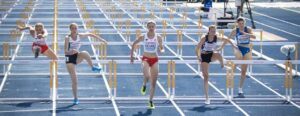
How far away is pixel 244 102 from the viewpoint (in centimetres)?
1811

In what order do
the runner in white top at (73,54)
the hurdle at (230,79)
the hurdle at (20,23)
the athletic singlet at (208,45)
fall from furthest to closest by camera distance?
the hurdle at (20,23) < the hurdle at (230,79) < the athletic singlet at (208,45) < the runner in white top at (73,54)

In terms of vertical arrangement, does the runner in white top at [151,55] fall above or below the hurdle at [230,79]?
above

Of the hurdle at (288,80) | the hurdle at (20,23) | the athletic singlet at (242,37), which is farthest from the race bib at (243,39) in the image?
the hurdle at (20,23)

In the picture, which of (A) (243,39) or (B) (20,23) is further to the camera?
(B) (20,23)

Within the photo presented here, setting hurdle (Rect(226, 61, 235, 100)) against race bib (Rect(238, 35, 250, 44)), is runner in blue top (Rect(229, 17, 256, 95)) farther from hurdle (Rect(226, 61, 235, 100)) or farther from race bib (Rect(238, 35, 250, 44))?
hurdle (Rect(226, 61, 235, 100))

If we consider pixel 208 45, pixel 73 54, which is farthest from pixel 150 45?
pixel 73 54

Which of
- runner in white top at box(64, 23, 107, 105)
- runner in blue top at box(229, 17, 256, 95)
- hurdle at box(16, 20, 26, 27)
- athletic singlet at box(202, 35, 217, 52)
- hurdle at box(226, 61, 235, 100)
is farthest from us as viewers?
hurdle at box(16, 20, 26, 27)

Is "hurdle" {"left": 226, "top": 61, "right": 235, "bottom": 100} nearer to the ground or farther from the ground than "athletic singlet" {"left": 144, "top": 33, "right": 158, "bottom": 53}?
nearer to the ground

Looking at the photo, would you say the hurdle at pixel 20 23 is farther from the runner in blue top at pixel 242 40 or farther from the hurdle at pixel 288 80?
the hurdle at pixel 288 80

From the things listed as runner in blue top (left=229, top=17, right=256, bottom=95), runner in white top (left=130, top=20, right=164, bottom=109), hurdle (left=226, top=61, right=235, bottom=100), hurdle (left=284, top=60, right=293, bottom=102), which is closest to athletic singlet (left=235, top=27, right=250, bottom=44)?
runner in blue top (left=229, top=17, right=256, bottom=95)

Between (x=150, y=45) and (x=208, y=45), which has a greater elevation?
(x=150, y=45)

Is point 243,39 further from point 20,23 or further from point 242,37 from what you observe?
point 20,23

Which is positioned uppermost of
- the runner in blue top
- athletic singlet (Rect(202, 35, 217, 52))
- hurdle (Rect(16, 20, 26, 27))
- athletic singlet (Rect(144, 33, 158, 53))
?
athletic singlet (Rect(144, 33, 158, 53))

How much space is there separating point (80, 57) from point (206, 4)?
29.8m
